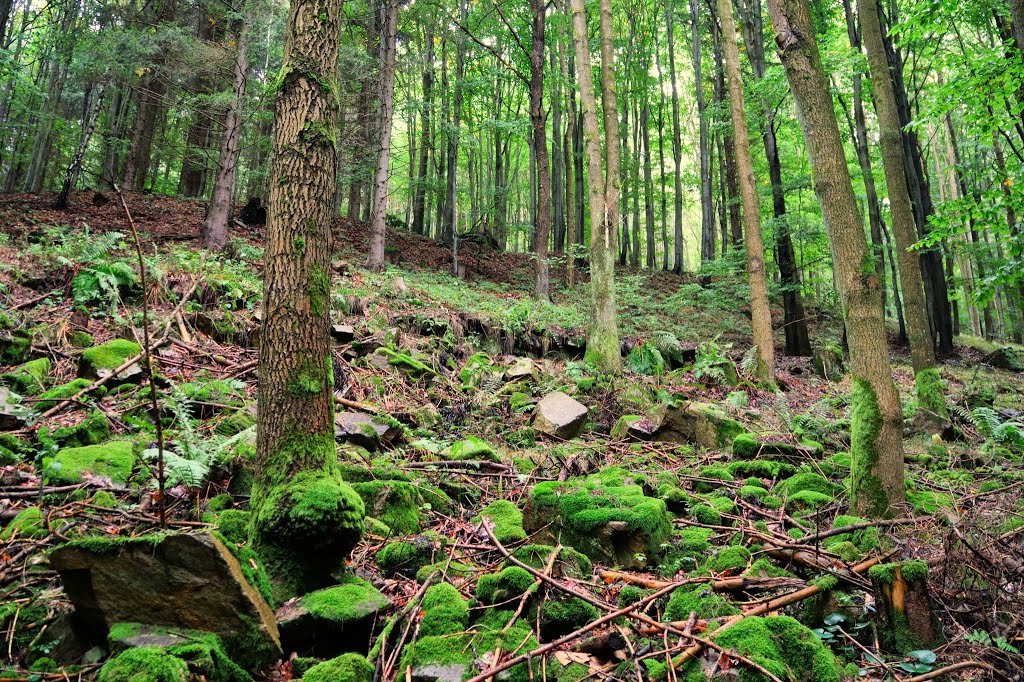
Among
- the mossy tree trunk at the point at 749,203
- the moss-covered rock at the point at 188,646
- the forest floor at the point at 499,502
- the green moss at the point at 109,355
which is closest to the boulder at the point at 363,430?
the forest floor at the point at 499,502

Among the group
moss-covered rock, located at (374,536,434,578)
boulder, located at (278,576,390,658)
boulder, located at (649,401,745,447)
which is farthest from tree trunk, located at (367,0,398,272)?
boulder, located at (278,576,390,658)

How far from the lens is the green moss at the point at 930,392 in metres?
8.20

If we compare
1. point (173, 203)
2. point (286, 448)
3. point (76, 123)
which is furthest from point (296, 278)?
point (76, 123)

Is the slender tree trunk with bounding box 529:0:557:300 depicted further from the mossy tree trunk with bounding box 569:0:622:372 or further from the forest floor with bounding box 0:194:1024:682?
the forest floor with bounding box 0:194:1024:682

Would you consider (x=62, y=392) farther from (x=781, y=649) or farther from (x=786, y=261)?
(x=786, y=261)

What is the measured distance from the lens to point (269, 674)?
2.62 meters

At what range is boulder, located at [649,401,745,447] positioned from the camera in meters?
6.92

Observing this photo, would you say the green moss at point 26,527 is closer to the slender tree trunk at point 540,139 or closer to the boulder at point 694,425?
the boulder at point 694,425

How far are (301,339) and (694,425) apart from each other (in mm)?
5471

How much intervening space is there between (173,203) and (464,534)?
18.5m

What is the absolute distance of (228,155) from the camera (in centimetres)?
1233

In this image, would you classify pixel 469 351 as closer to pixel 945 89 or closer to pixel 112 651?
pixel 112 651

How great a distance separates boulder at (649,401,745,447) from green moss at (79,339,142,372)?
252 inches

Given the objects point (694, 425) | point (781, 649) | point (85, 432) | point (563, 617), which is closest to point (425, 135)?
point (694, 425)
